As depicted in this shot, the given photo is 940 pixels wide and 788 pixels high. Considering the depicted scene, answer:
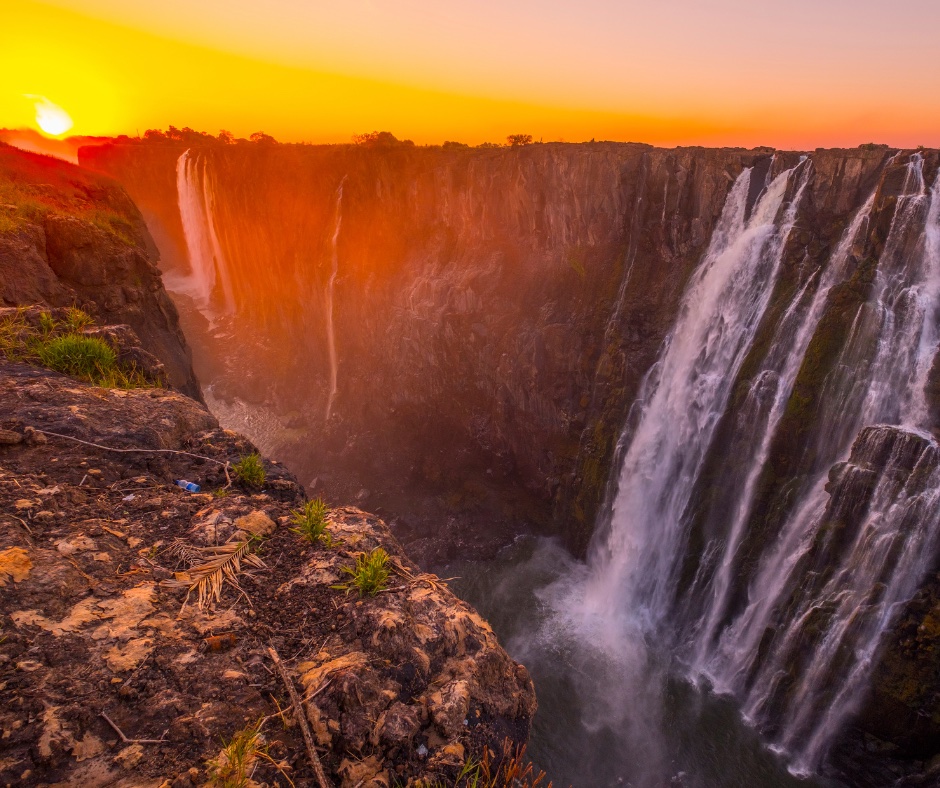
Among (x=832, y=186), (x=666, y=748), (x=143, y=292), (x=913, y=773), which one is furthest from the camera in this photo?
(x=832, y=186)

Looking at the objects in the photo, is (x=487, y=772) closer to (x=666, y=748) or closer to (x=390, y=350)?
(x=666, y=748)

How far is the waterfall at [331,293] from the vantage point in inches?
1244

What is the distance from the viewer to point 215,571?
3.65 metres

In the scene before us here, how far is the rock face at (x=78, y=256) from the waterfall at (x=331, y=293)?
17196mm

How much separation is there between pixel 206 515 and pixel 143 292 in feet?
35.2

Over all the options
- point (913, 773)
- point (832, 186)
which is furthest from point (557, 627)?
point (832, 186)

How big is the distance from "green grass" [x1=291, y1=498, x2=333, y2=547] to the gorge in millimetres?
13042

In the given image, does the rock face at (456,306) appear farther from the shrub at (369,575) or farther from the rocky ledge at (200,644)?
the rocky ledge at (200,644)

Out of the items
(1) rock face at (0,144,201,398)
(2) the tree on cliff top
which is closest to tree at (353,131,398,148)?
(2) the tree on cliff top

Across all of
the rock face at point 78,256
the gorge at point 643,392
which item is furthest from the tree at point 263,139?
the rock face at point 78,256

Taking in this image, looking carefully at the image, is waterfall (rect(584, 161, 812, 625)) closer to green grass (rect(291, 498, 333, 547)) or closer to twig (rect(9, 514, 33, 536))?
green grass (rect(291, 498, 333, 547))

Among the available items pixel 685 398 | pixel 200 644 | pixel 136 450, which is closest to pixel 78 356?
pixel 136 450

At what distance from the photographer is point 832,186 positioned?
16891 mm

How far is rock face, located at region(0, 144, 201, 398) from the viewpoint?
353 inches
